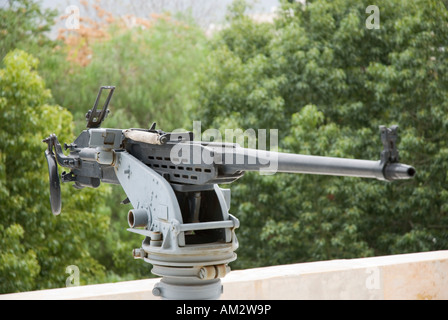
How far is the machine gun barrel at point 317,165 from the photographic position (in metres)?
2.21

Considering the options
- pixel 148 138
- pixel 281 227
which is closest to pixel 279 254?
pixel 281 227

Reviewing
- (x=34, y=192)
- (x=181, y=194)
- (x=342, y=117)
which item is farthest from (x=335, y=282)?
(x=342, y=117)

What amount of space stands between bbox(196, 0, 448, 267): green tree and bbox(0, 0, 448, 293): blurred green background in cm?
2

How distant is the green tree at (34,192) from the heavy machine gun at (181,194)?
21.4ft

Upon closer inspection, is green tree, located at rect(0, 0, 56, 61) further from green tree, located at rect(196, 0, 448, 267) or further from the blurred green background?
green tree, located at rect(196, 0, 448, 267)

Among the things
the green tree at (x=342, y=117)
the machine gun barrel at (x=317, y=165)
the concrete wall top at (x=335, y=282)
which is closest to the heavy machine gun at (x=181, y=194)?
the machine gun barrel at (x=317, y=165)

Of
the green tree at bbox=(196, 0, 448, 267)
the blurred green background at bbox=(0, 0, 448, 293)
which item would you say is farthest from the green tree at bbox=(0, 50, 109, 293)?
the green tree at bbox=(196, 0, 448, 267)

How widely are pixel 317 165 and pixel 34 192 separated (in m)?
7.68

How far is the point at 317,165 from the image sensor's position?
232cm

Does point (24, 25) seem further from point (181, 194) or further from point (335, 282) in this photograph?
point (181, 194)

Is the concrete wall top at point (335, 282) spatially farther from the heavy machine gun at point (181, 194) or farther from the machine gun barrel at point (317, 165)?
the machine gun barrel at point (317, 165)

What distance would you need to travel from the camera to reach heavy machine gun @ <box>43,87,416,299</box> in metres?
2.55

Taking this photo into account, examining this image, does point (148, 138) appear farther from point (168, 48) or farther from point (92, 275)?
point (168, 48)

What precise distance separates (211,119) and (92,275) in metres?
3.35
